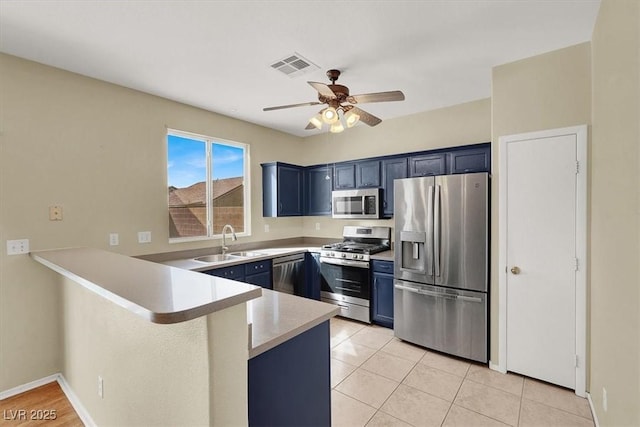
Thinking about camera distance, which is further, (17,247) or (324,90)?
(17,247)

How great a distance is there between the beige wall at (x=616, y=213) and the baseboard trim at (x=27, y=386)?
12.9ft

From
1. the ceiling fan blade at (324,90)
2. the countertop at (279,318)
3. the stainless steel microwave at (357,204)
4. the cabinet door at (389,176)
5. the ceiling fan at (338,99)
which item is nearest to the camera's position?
the countertop at (279,318)

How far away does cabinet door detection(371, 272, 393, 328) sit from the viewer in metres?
3.62

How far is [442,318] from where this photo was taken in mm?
3039

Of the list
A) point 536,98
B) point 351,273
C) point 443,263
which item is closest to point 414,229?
point 443,263

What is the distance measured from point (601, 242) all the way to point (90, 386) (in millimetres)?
3507

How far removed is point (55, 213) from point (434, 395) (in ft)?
11.7

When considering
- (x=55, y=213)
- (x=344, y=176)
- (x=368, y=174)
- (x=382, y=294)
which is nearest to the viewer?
(x=55, y=213)

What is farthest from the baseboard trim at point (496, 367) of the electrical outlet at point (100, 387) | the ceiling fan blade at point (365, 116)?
the electrical outlet at point (100, 387)

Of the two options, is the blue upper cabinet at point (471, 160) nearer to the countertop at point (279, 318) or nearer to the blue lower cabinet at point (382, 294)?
A: the blue lower cabinet at point (382, 294)

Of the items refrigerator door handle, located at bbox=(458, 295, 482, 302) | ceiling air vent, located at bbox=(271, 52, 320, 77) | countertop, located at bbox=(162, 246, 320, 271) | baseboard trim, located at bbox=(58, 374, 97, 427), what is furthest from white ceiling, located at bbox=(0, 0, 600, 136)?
baseboard trim, located at bbox=(58, 374, 97, 427)

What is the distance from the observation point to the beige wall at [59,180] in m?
2.43

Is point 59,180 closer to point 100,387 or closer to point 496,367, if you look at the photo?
point 100,387

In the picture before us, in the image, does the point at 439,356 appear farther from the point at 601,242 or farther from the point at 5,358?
the point at 5,358
